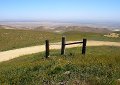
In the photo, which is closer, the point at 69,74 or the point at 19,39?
the point at 69,74

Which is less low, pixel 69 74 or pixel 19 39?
pixel 69 74

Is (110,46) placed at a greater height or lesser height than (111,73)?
lesser

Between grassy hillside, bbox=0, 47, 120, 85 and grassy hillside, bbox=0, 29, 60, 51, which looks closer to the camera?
grassy hillside, bbox=0, 47, 120, 85

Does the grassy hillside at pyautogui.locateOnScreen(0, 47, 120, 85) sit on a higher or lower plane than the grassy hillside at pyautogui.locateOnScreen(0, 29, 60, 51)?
higher

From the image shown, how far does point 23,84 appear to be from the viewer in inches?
542

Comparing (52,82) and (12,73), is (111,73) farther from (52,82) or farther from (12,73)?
(12,73)

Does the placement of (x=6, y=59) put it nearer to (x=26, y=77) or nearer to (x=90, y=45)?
(x=90, y=45)

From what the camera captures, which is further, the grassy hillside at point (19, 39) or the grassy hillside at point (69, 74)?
the grassy hillside at point (19, 39)

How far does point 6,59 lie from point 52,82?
18259 mm

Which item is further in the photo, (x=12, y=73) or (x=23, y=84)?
(x=12, y=73)

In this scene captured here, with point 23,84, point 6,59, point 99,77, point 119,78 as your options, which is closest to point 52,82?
point 23,84

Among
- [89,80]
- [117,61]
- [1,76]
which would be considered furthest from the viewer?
[117,61]

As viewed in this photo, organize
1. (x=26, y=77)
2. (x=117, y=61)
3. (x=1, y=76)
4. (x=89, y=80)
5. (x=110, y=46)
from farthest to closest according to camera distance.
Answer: (x=110, y=46) < (x=117, y=61) < (x=1, y=76) < (x=26, y=77) < (x=89, y=80)

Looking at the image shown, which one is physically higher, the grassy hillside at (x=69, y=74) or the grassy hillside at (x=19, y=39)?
the grassy hillside at (x=69, y=74)
